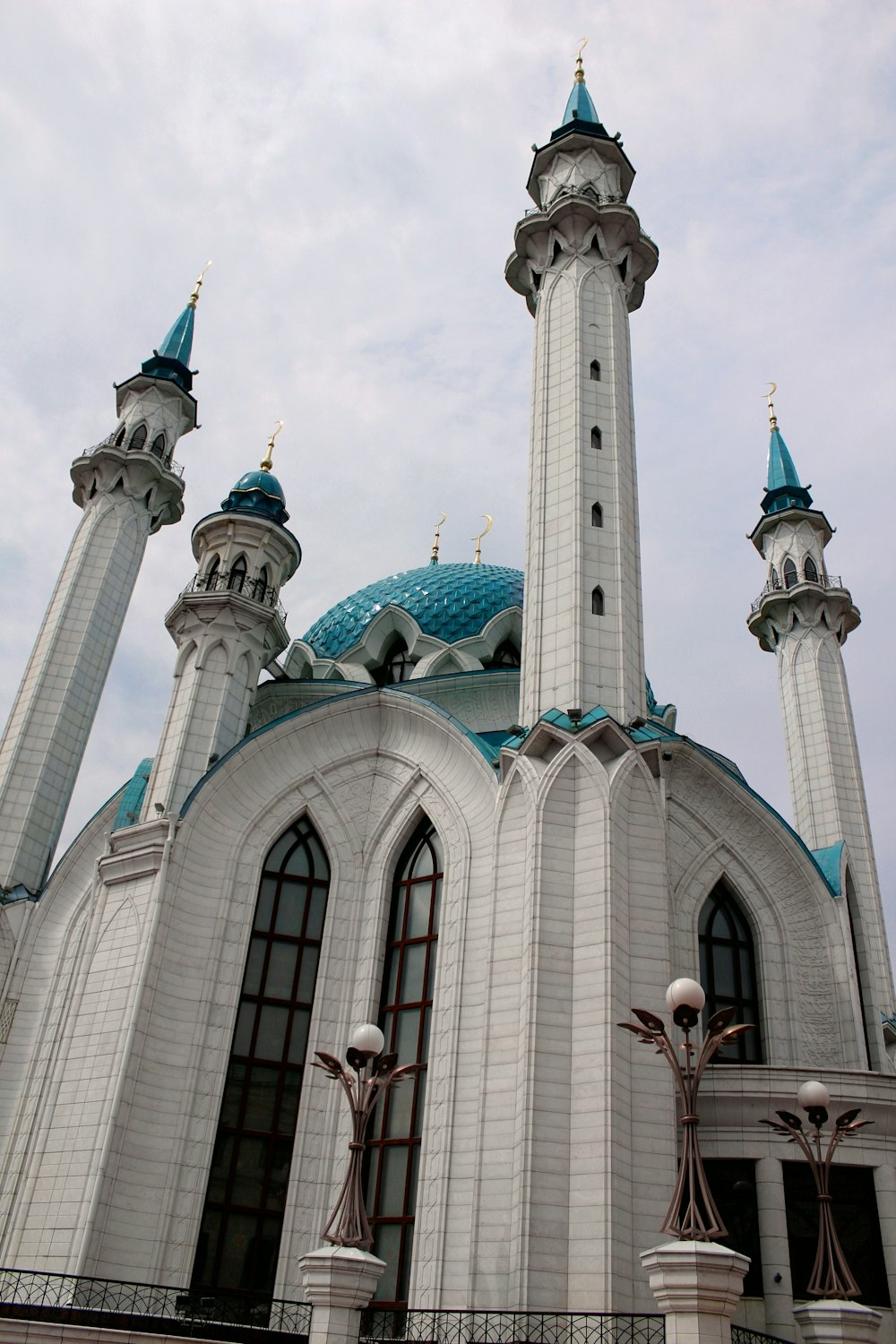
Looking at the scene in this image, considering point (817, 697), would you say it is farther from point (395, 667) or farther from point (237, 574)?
point (237, 574)

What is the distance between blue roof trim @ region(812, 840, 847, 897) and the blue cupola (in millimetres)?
19485

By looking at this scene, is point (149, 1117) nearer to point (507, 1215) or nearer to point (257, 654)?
point (507, 1215)

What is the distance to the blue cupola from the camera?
2980cm

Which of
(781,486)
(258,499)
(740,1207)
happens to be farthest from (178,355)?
(740,1207)

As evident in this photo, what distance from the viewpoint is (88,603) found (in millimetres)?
25422

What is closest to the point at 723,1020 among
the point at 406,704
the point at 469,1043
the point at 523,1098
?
the point at 523,1098

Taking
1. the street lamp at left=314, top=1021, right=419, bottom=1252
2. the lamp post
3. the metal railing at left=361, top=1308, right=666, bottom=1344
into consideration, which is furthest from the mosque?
the street lamp at left=314, top=1021, right=419, bottom=1252

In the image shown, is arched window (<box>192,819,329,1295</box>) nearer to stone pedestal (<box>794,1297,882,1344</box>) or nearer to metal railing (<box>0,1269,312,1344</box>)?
metal railing (<box>0,1269,312,1344</box>)

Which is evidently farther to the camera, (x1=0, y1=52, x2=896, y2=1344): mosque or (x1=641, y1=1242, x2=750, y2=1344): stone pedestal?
(x1=0, y1=52, x2=896, y2=1344): mosque

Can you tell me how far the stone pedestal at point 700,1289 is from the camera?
985 cm

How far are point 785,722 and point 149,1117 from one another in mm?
16745

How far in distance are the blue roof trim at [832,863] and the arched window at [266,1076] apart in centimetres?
934

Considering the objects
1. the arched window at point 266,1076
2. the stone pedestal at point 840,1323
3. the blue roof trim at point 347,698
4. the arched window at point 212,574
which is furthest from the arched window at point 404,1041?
the arched window at point 212,574

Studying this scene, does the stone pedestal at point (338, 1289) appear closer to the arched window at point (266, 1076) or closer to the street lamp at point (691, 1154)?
the street lamp at point (691, 1154)
